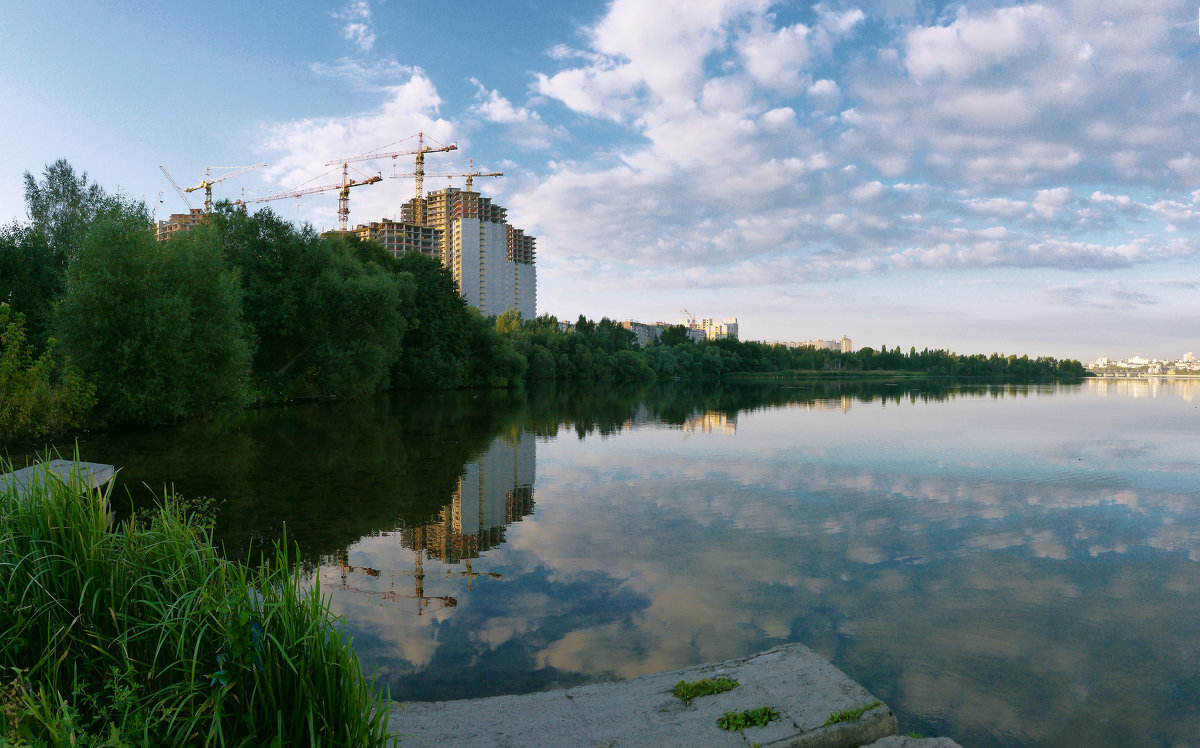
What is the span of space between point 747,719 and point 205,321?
2748 cm

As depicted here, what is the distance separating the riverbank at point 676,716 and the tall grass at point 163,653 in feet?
4.32

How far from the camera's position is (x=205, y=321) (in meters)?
26.0

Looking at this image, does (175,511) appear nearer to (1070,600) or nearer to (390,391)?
(1070,600)

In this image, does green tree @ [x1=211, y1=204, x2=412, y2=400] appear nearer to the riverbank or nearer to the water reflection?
the water reflection

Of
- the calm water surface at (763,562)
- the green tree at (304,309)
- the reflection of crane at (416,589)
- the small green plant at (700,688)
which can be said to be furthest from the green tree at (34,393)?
the small green plant at (700,688)

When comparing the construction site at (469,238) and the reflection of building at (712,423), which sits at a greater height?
the construction site at (469,238)

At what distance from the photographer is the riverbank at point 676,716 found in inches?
175

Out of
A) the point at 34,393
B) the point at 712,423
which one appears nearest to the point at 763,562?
the point at 712,423

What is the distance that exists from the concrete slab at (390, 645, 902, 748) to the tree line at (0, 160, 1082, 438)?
69.5 feet

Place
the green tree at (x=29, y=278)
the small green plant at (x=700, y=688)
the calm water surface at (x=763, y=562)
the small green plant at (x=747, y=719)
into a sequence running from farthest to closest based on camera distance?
the green tree at (x=29, y=278), the calm water surface at (x=763, y=562), the small green plant at (x=700, y=688), the small green plant at (x=747, y=719)

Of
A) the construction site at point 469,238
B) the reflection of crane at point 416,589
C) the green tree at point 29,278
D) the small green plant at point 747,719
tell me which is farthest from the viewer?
the construction site at point 469,238

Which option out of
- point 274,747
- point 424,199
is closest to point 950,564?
point 274,747

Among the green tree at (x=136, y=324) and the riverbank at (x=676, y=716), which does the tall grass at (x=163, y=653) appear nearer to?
the riverbank at (x=676, y=716)

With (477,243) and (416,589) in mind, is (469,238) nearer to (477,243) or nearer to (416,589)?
(477,243)
